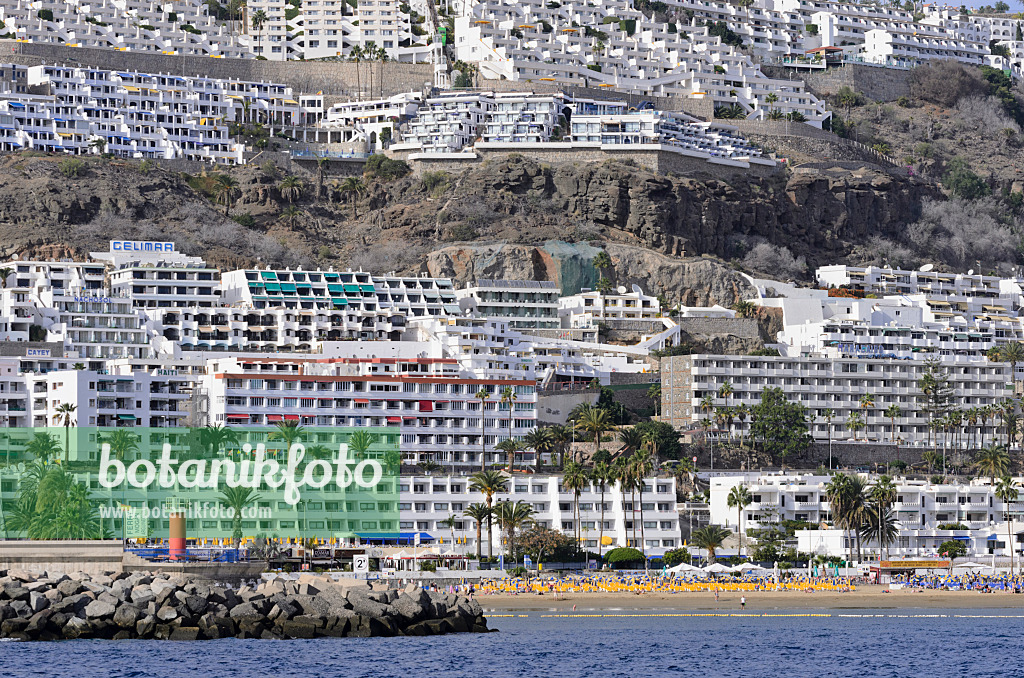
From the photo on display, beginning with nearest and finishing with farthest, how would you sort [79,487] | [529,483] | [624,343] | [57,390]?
[79,487], [529,483], [57,390], [624,343]

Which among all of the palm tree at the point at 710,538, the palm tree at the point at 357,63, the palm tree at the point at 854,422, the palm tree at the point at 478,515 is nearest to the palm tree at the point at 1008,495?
the palm tree at the point at 710,538

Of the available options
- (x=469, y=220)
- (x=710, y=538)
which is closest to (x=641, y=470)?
(x=710, y=538)

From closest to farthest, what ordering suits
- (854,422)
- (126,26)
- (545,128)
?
(854,422), (545,128), (126,26)

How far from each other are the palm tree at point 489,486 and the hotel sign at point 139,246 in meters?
44.3

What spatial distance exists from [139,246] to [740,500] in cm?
5551

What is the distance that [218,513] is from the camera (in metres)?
89.2

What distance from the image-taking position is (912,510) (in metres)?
110

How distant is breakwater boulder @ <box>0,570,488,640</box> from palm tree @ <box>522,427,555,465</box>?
41907 mm

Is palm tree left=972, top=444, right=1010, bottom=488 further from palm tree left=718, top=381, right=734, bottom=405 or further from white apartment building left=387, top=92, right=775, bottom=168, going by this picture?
white apartment building left=387, top=92, right=775, bottom=168

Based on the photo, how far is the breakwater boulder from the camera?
239 feet

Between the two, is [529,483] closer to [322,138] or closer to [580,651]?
[580,651]

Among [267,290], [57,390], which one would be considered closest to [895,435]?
[267,290]

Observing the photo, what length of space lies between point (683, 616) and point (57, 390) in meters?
46.9

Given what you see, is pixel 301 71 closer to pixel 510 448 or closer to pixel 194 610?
pixel 510 448
